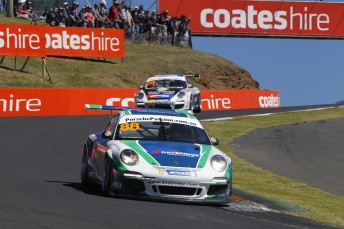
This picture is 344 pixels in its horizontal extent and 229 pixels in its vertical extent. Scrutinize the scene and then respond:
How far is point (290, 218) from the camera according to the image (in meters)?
11.6

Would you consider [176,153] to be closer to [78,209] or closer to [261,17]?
[78,209]

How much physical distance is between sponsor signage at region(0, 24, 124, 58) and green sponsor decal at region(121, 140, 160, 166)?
79.3 ft

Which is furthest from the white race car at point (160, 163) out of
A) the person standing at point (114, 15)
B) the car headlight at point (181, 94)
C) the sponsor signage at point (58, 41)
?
the person standing at point (114, 15)

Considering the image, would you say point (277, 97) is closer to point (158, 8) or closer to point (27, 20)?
point (158, 8)

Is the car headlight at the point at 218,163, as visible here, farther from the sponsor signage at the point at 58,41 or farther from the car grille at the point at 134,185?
the sponsor signage at the point at 58,41

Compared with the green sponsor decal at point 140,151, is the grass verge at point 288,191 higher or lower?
lower

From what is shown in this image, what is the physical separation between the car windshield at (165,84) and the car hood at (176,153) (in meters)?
19.1

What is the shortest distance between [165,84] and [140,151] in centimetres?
1979

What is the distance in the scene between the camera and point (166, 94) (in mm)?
31359

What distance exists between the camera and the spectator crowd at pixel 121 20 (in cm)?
4019

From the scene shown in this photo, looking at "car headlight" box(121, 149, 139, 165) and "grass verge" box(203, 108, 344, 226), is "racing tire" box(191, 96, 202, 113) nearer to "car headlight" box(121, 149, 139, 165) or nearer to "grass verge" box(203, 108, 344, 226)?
"grass verge" box(203, 108, 344, 226)

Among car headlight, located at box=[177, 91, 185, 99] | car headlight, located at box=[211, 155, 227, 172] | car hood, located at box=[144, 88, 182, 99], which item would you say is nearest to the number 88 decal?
car headlight, located at box=[211, 155, 227, 172]

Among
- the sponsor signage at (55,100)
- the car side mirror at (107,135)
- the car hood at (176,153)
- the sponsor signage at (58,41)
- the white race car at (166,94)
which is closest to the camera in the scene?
the car hood at (176,153)

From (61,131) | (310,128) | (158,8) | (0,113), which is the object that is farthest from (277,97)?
(61,131)
